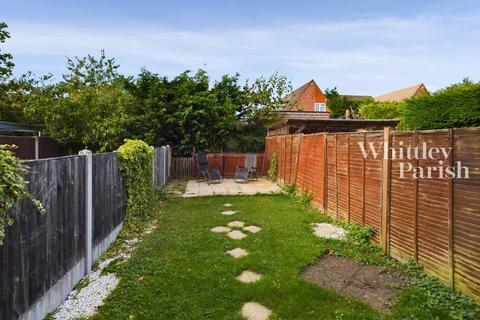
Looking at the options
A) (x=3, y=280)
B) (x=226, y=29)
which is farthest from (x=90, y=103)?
(x=3, y=280)

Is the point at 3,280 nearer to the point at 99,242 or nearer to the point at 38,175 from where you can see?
the point at 38,175

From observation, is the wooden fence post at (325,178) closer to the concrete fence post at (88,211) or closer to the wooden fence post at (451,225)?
the wooden fence post at (451,225)

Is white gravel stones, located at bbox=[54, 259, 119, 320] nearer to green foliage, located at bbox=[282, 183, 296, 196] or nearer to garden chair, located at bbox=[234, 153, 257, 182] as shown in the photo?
green foliage, located at bbox=[282, 183, 296, 196]

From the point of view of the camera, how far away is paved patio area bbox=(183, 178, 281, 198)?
397 inches

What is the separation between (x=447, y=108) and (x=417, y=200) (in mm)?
11596

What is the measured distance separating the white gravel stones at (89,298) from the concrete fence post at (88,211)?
192mm

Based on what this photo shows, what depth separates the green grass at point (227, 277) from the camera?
2.97 m

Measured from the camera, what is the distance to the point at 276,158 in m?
12.7

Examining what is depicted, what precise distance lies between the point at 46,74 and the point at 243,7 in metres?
14.8

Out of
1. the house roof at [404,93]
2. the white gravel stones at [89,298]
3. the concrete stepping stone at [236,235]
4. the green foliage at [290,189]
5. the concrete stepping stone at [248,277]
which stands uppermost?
the house roof at [404,93]

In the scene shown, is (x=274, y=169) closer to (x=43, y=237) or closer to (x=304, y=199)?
(x=304, y=199)

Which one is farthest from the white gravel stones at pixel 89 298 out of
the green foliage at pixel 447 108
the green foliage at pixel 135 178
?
the green foliage at pixel 447 108

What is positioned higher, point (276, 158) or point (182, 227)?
point (276, 158)

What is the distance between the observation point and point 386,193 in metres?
4.58
